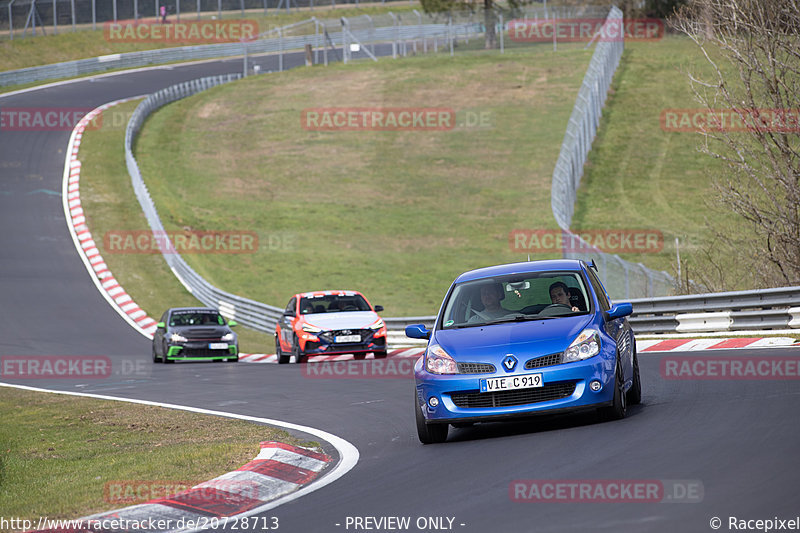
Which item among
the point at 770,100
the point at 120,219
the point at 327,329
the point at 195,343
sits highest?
the point at 770,100

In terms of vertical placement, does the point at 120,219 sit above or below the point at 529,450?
below

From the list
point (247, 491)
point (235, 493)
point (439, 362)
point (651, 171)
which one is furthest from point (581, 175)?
point (235, 493)

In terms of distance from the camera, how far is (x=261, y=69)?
78875 mm

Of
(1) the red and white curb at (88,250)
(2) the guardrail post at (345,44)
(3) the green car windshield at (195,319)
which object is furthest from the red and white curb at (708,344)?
(2) the guardrail post at (345,44)

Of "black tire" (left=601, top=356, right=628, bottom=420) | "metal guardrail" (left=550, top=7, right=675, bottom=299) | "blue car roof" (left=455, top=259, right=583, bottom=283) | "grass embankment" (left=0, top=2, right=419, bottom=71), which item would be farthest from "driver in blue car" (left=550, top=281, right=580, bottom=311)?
"grass embankment" (left=0, top=2, right=419, bottom=71)

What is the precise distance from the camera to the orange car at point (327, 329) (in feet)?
73.9

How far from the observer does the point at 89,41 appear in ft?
277

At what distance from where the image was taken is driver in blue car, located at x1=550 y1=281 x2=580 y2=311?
10.8m

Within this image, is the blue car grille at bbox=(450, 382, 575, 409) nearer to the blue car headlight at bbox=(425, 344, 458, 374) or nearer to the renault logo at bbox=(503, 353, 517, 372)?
the renault logo at bbox=(503, 353, 517, 372)

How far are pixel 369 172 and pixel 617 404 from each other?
144 feet

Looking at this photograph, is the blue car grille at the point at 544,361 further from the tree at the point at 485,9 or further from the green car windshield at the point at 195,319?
the tree at the point at 485,9

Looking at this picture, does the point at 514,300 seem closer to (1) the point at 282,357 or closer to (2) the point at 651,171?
(1) the point at 282,357

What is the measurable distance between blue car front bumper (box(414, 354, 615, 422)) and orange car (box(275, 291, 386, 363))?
41.5 ft

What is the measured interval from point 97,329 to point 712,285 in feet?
56.0
